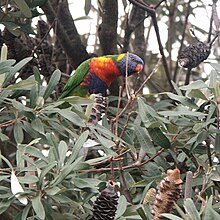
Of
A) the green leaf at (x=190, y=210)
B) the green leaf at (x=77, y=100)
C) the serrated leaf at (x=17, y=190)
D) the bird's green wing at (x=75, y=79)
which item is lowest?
the bird's green wing at (x=75, y=79)

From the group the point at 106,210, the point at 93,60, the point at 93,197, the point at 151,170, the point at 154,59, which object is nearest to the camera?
the point at 106,210

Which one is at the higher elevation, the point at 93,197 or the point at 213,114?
the point at 213,114

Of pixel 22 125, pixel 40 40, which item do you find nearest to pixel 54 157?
pixel 22 125

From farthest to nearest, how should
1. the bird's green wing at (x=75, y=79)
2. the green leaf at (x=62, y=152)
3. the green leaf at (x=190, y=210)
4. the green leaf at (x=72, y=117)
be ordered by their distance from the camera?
the bird's green wing at (x=75, y=79) < the green leaf at (x=72, y=117) < the green leaf at (x=62, y=152) < the green leaf at (x=190, y=210)

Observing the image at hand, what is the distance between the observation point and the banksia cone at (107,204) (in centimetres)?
95

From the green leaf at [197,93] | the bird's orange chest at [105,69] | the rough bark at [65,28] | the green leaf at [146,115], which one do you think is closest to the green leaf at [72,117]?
the green leaf at [146,115]

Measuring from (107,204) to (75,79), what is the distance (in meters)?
1.05

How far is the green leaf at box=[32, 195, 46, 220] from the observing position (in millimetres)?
896

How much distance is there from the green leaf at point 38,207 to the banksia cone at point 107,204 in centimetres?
10

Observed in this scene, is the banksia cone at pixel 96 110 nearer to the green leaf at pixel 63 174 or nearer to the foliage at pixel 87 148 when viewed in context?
the foliage at pixel 87 148

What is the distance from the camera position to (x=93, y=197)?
112 cm

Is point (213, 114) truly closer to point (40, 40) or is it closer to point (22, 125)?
point (22, 125)

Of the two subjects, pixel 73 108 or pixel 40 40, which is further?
pixel 40 40

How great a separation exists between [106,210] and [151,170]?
314mm
